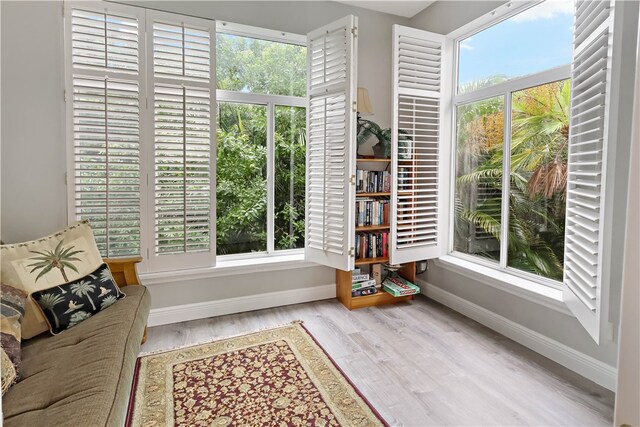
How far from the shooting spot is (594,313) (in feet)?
5.44

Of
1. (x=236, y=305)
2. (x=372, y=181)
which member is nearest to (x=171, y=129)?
(x=236, y=305)

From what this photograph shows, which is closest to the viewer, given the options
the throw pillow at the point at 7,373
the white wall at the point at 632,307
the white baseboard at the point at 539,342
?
the white wall at the point at 632,307

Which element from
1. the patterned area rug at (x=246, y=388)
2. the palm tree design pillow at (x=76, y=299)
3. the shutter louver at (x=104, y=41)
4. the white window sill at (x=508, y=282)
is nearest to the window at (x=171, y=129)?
the shutter louver at (x=104, y=41)

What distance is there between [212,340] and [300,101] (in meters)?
2.21

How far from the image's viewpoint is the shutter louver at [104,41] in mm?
2422

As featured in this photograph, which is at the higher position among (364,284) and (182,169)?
(182,169)

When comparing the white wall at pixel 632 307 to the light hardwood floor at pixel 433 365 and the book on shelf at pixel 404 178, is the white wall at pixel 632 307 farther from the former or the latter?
the book on shelf at pixel 404 178

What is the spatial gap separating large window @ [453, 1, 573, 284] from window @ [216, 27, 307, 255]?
1528 millimetres

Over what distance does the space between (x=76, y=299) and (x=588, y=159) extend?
2925 mm

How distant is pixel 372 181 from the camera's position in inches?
125

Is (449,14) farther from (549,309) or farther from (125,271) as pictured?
(125,271)

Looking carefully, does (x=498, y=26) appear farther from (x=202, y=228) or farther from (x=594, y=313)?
(x=202, y=228)

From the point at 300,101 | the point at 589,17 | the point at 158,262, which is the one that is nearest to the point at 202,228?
the point at 158,262

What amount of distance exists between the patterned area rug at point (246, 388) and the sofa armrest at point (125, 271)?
520mm
